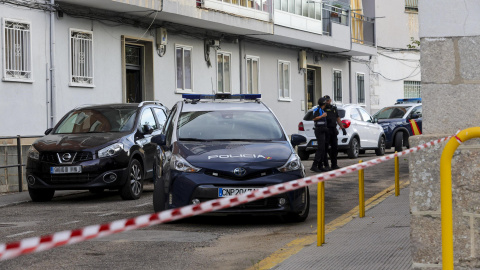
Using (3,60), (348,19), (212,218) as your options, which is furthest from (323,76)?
(212,218)

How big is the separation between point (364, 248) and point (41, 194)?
839cm

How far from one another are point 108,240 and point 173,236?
0.73 meters

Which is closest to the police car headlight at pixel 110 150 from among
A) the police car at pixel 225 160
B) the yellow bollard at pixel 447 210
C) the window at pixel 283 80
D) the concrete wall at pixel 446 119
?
the police car at pixel 225 160

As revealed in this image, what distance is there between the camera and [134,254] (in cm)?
898

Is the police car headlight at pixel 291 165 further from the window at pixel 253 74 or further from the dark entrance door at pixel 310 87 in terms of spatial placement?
the dark entrance door at pixel 310 87

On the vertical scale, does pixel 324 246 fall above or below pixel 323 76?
below

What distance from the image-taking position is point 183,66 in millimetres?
27859

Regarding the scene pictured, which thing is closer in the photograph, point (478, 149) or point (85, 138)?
point (478, 149)

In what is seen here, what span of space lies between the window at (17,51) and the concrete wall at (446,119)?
1501cm

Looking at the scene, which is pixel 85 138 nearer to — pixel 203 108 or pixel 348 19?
pixel 203 108

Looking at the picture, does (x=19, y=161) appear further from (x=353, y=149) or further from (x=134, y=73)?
(x=353, y=149)

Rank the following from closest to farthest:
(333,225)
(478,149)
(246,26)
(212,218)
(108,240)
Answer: (478,149)
(108,240)
(333,225)
(212,218)
(246,26)

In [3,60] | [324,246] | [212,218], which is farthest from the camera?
[3,60]

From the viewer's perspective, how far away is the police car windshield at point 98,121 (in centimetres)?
1591
